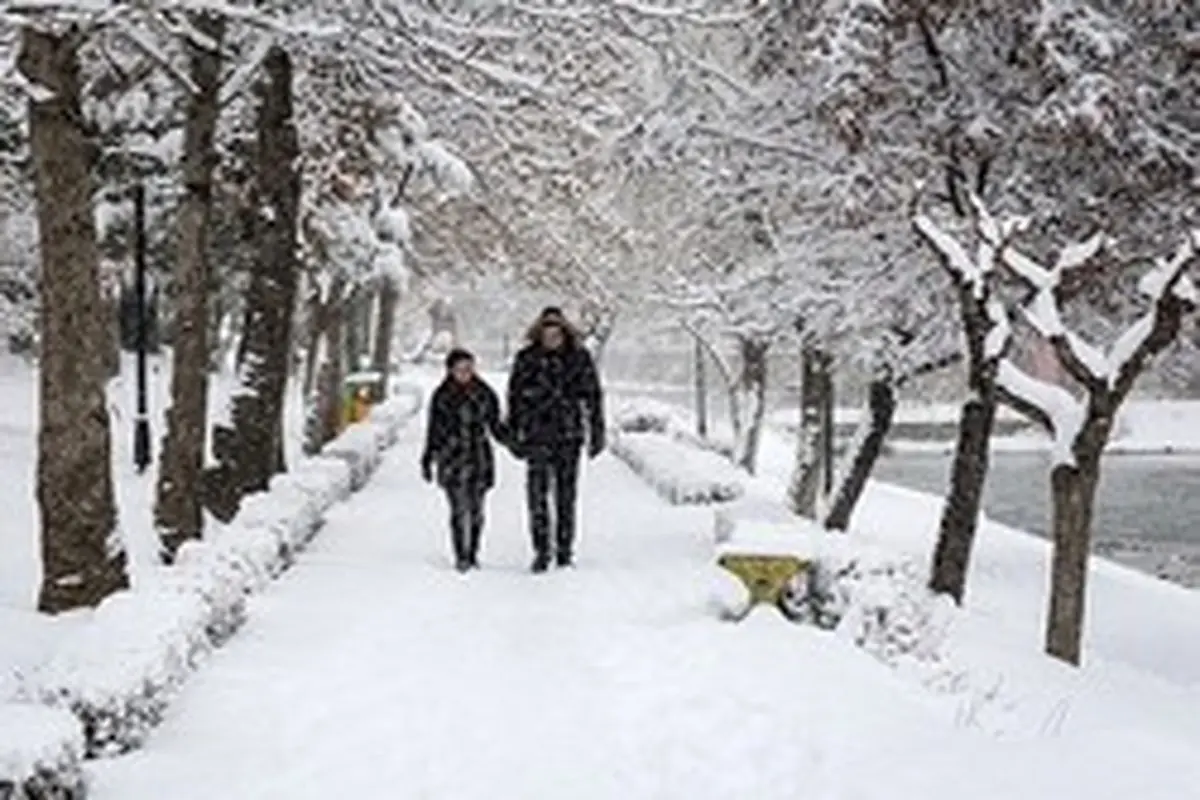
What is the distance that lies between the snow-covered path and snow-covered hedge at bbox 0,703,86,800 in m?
0.43

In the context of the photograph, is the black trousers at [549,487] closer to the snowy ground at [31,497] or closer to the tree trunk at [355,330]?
the snowy ground at [31,497]

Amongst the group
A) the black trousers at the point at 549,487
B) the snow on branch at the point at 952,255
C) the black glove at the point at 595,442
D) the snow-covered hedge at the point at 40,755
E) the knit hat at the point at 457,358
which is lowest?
the snow-covered hedge at the point at 40,755

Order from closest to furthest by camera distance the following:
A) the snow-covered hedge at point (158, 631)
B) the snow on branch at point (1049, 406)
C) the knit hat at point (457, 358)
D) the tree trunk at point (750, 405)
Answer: the snow-covered hedge at point (158, 631)
the snow on branch at point (1049, 406)
the knit hat at point (457, 358)
the tree trunk at point (750, 405)

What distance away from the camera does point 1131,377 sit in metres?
13.1

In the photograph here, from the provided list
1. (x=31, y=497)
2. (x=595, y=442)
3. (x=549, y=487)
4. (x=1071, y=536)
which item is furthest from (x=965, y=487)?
(x=31, y=497)

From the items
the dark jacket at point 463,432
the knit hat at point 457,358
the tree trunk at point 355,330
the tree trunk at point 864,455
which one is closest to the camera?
the dark jacket at point 463,432

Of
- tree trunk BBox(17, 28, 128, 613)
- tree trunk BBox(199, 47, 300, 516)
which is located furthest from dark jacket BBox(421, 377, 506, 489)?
tree trunk BBox(17, 28, 128, 613)

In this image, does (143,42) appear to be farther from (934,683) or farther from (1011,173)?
(1011,173)

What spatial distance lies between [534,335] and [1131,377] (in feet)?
14.8

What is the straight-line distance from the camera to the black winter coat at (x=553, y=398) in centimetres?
1366

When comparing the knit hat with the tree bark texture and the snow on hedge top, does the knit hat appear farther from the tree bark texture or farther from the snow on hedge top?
the snow on hedge top

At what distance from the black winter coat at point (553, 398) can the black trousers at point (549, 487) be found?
0.08m

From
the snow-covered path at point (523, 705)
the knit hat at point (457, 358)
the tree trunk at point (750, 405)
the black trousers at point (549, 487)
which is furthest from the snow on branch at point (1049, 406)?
the tree trunk at point (750, 405)

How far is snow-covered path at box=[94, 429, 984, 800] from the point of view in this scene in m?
7.43
